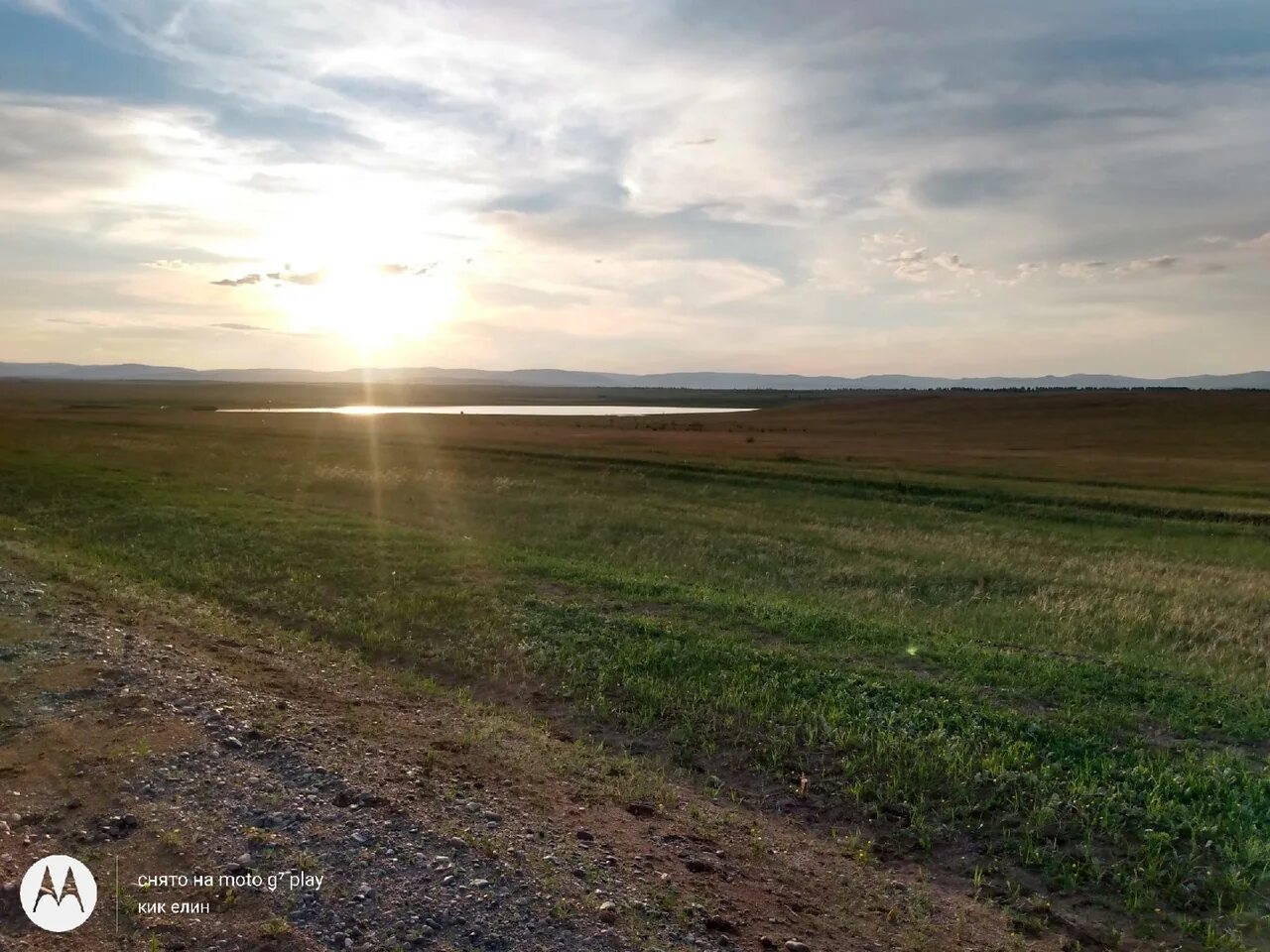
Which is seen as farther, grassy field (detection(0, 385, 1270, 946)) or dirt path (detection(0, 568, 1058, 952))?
grassy field (detection(0, 385, 1270, 946))

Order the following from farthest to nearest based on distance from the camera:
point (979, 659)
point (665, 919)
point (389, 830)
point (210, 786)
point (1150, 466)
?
point (1150, 466), point (979, 659), point (210, 786), point (389, 830), point (665, 919)

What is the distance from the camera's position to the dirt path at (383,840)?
518 centimetres

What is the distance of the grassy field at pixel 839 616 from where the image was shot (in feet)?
24.6

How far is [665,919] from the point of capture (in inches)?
213

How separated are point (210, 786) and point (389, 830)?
61.5 inches

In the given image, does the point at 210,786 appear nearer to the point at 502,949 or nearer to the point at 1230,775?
the point at 502,949

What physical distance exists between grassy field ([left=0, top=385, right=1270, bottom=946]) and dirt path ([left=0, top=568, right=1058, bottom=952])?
1.15 m

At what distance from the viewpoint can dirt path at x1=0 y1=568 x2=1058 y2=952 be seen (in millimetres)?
5180

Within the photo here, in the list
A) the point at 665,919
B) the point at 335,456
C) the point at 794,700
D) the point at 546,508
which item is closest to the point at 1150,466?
the point at 546,508

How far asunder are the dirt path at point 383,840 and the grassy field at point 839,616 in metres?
1.15

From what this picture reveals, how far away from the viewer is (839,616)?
48.0ft

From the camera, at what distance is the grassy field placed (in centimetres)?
751

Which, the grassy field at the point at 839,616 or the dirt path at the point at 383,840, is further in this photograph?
the grassy field at the point at 839,616

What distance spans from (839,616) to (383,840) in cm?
1008
